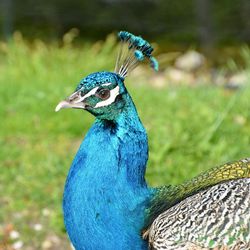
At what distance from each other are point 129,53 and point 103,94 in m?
0.28

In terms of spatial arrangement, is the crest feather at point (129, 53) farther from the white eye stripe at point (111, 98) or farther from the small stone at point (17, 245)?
the small stone at point (17, 245)

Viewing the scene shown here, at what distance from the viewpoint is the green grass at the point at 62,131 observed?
3.96 m

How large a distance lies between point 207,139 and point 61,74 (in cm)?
159

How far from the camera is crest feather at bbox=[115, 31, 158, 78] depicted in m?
2.79

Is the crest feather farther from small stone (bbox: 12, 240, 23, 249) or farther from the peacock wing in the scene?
small stone (bbox: 12, 240, 23, 249)

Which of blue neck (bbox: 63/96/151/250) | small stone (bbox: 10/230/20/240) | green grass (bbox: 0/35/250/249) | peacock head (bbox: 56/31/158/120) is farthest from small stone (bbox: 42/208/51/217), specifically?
peacock head (bbox: 56/31/158/120)

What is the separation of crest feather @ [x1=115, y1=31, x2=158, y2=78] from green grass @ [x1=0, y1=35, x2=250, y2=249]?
1123mm

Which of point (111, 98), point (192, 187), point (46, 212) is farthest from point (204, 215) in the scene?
point (46, 212)

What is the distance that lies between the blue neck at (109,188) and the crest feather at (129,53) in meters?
0.21

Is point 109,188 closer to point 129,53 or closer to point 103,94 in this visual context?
point 103,94

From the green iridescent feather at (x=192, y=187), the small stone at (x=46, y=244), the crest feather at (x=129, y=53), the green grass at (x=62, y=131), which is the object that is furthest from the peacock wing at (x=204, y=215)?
the green grass at (x=62, y=131)

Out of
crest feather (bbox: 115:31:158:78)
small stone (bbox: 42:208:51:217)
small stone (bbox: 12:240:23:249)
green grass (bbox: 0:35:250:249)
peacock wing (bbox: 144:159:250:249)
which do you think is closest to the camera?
peacock wing (bbox: 144:159:250:249)

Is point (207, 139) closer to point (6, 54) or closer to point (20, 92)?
point (20, 92)

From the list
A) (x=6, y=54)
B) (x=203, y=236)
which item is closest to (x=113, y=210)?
(x=203, y=236)
